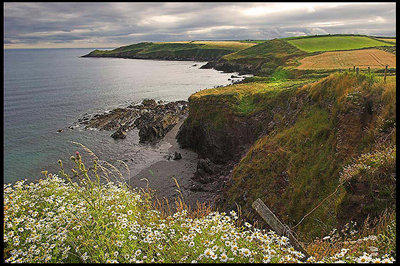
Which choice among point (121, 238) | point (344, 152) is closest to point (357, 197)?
point (344, 152)

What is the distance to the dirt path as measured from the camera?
76.9 feet

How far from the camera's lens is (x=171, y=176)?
2736 cm

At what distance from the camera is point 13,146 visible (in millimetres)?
37000

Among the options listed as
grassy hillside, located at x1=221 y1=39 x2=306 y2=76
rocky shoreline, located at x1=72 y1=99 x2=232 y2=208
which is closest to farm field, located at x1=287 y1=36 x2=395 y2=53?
grassy hillside, located at x1=221 y1=39 x2=306 y2=76

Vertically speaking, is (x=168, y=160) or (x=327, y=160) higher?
(x=327, y=160)

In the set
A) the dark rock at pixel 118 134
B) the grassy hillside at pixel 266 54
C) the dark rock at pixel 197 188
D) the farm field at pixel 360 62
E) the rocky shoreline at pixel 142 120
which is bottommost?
Result: the dark rock at pixel 197 188

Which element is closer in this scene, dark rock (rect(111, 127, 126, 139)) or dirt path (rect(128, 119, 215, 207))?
dirt path (rect(128, 119, 215, 207))

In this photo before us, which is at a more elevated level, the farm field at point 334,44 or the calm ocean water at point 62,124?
the farm field at point 334,44

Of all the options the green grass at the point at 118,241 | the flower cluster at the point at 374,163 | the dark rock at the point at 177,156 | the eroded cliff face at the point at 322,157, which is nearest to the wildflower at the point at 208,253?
the green grass at the point at 118,241

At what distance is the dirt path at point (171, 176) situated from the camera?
23427 mm

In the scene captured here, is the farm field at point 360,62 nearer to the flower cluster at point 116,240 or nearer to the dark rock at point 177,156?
the dark rock at point 177,156

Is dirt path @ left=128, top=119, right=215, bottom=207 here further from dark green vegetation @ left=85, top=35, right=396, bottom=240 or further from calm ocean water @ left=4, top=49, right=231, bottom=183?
dark green vegetation @ left=85, top=35, right=396, bottom=240

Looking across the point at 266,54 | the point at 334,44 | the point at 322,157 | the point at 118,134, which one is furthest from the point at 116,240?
the point at 334,44

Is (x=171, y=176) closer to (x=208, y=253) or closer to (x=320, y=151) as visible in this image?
(x=320, y=151)
